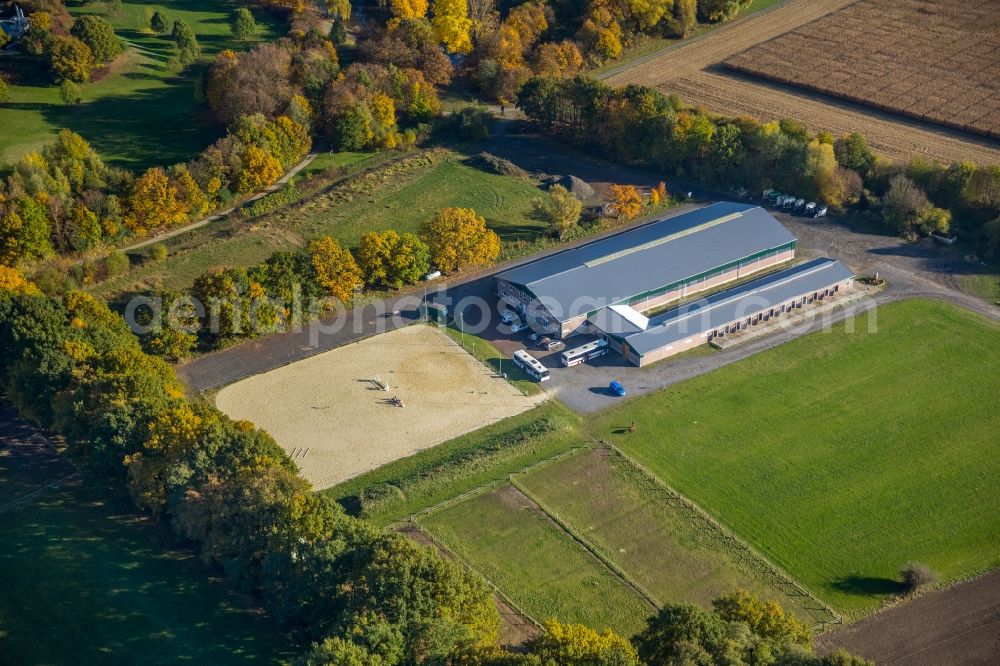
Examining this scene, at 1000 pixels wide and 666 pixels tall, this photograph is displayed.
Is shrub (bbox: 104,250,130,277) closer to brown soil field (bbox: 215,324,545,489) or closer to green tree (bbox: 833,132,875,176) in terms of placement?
brown soil field (bbox: 215,324,545,489)

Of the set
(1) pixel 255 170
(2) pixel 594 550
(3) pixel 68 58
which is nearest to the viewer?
(2) pixel 594 550

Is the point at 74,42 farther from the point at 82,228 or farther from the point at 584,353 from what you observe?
the point at 584,353

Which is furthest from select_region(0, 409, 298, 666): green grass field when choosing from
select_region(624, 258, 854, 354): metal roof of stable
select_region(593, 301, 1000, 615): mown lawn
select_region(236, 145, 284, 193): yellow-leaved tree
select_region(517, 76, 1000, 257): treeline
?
select_region(517, 76, 1000, 257): treeline

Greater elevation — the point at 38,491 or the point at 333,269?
the point at 333,269

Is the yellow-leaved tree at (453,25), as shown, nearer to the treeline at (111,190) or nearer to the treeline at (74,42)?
the treeline at (111,190)

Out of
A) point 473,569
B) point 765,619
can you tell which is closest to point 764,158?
point 473,569

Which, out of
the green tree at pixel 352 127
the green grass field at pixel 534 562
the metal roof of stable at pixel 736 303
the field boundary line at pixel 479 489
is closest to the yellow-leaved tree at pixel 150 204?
the green tree at pixel 352 127

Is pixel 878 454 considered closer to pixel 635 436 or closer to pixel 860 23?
pixel 635 436

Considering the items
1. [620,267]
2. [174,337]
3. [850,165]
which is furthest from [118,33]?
[850,165]
